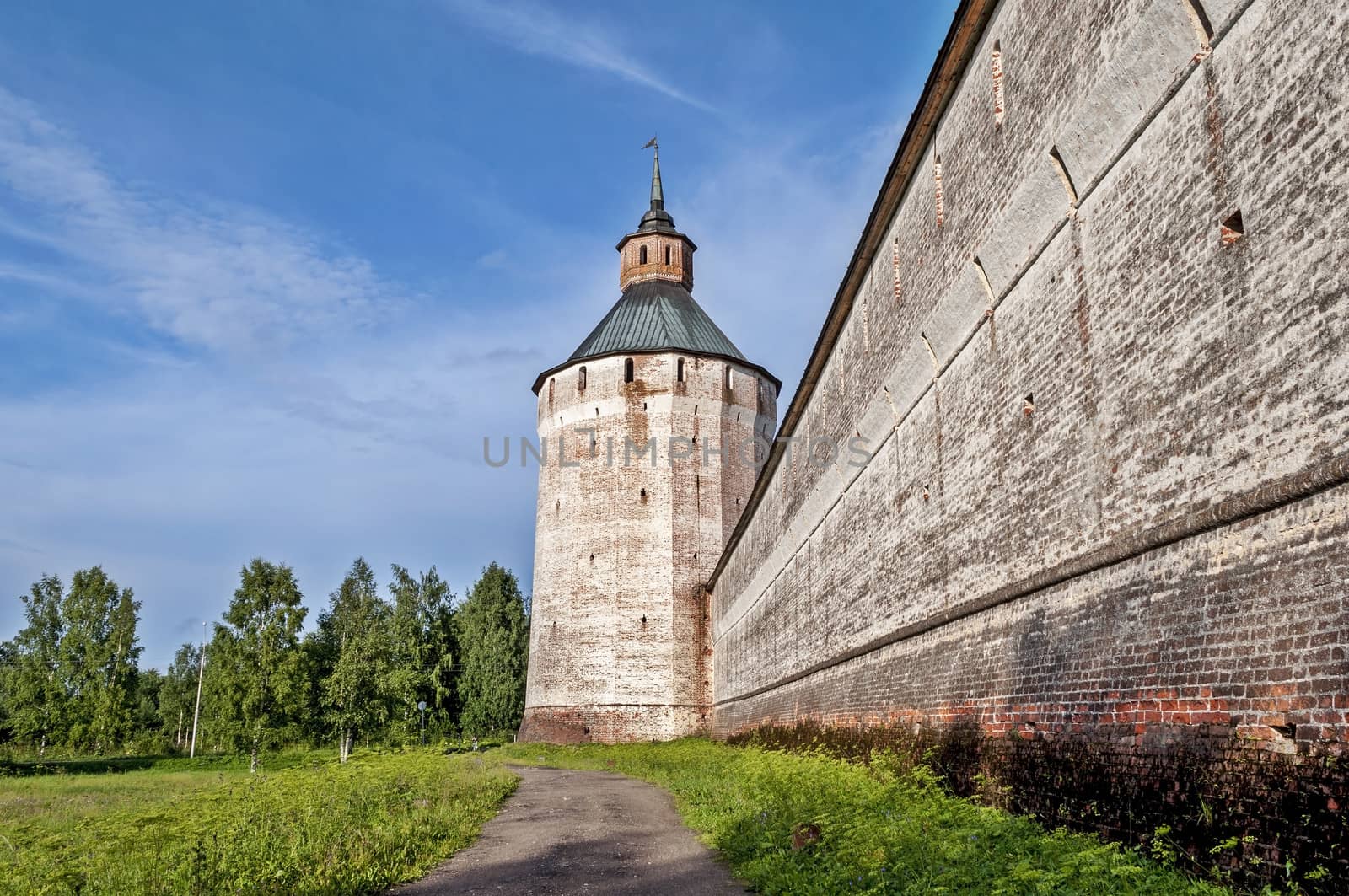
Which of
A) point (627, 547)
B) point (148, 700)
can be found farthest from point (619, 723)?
point (148, 700)

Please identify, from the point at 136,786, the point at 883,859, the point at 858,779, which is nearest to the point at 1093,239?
the point at 883,859

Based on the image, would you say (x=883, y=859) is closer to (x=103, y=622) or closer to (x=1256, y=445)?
(x=1256, y=445)

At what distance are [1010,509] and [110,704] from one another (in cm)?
3303

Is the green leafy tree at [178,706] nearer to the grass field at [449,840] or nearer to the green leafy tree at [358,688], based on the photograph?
the green leafy tree at [358,688]

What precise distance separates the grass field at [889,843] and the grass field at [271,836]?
2.52 m

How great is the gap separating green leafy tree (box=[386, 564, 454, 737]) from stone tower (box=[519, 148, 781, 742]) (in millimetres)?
4883

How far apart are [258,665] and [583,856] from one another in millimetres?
20266

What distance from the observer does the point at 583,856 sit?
8.06 meters

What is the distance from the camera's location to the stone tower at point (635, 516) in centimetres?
2936

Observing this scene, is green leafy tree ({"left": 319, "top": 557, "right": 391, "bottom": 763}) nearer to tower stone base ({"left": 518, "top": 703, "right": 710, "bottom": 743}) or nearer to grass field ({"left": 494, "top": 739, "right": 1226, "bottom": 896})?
tower stone base ({"left": 518, "top": 703, "right": 710, "bottom": 743})

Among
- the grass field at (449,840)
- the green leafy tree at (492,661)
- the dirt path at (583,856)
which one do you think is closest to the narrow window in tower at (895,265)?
the grass field at (449,840)

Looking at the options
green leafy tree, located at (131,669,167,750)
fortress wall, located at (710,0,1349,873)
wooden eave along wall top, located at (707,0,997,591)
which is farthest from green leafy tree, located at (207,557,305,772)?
green leafy tree, located at (131,669,167,750)

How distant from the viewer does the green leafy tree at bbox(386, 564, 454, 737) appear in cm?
3497

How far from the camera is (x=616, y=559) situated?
30.0 m
